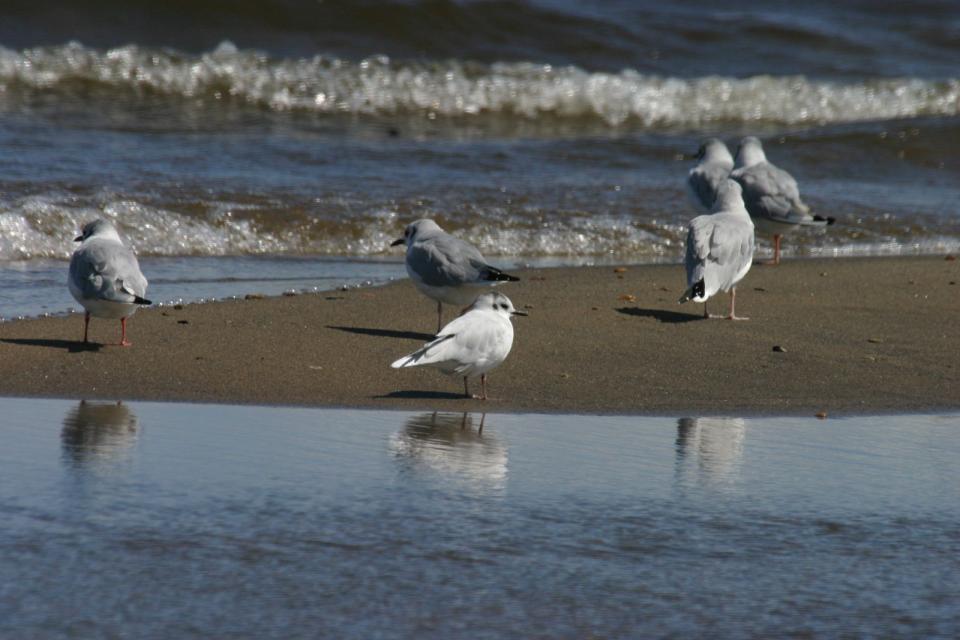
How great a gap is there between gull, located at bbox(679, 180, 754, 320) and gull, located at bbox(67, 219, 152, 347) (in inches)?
110

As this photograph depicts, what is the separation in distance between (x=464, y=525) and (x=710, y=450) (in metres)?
1.32

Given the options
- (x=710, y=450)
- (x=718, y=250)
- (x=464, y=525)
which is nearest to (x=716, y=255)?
(x=718, y=250)

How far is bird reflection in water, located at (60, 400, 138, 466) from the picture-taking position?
16.3 ft

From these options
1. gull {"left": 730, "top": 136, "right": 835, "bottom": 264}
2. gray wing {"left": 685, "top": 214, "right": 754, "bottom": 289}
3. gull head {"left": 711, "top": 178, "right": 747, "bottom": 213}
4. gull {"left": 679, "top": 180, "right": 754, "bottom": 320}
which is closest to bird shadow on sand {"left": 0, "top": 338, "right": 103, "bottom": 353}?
gull {"left": 679, "top": 180, "right": 754, "bottom": 320}

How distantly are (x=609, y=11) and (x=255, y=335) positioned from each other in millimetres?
15718

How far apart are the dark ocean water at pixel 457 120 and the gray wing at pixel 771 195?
72cm

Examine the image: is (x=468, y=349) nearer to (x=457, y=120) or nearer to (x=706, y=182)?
(x=706, y=182)

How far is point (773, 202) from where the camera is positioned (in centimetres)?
1084

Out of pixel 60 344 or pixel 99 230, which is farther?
pixel 99 230

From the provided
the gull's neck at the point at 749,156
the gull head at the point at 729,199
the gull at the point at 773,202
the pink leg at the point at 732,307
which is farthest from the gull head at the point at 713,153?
the pink leg at the point at 732,307

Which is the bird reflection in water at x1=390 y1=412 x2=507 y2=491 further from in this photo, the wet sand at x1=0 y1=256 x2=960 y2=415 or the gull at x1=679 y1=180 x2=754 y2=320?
the gull at x1=679 y1=180 x2=754 y2=320

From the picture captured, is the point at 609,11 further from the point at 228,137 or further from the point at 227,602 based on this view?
the point at 227,602

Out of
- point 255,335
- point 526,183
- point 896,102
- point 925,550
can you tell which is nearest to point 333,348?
point 255,335

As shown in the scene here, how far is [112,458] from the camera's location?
16.1ft
